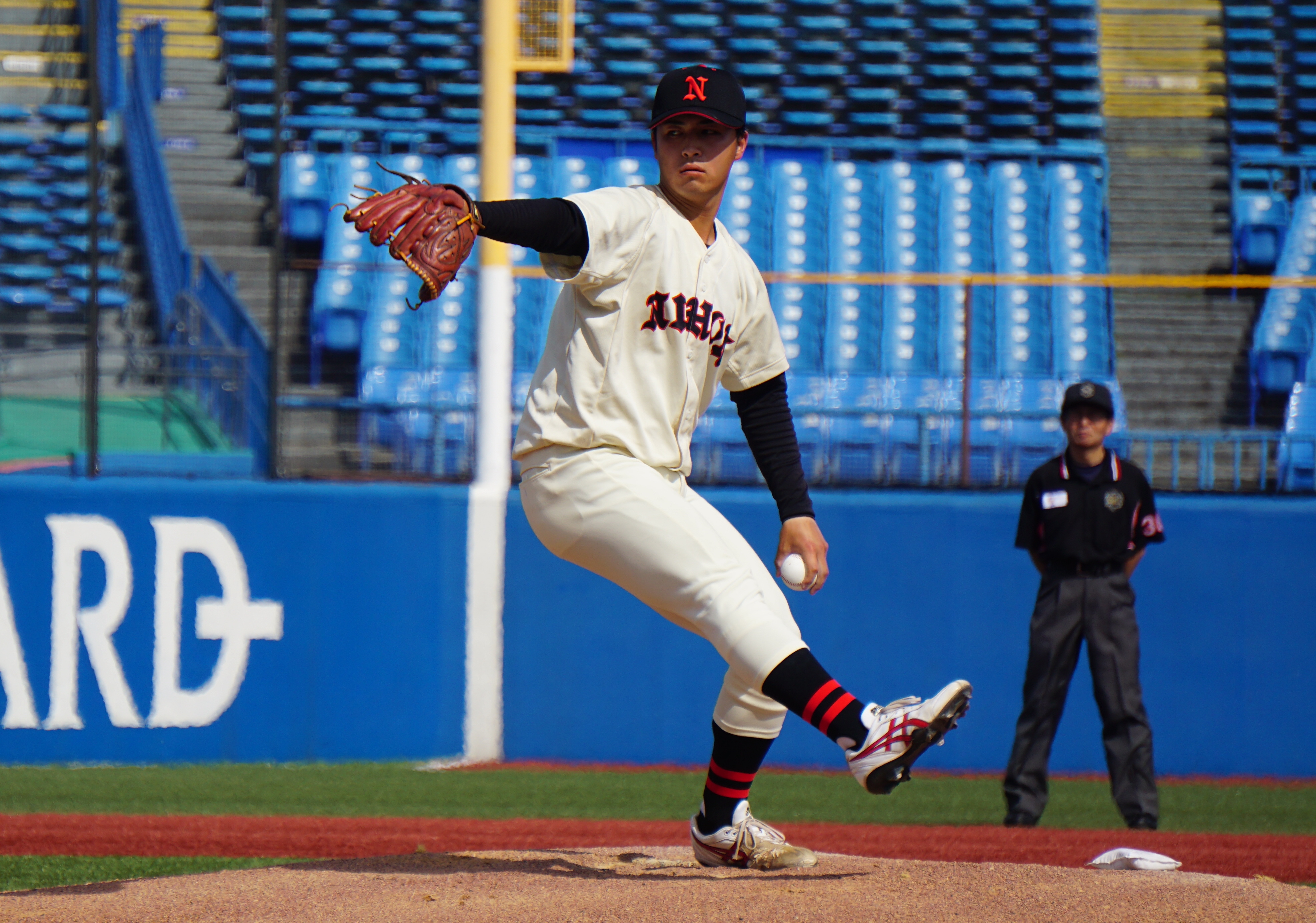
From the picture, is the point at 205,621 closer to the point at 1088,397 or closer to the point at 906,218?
the point at 1088,397

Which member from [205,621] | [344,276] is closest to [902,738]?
[205,621]

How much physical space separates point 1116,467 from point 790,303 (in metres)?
3.78

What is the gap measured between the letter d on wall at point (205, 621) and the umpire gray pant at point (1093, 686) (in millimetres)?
3389

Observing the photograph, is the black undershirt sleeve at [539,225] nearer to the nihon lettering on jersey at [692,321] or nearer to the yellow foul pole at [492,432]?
the nihon lettering on jersey at [692,321]

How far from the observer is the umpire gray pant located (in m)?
5.40

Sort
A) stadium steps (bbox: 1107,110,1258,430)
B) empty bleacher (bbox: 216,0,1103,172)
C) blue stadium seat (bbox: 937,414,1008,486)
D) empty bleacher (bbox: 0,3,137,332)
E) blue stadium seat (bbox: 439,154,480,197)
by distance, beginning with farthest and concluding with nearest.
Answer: empty bleacher (bbox: 216,0,1103,172) → blue stadium seat (bbox: 439,154,480,197) → empty bleacher (bbox: 0,3,137,332) → stadium steps (bbox: 1107,110,1258,430) → blue stadium seat (bbox: 937,414,1008,486)

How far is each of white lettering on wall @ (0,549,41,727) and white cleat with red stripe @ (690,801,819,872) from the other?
4.17 m

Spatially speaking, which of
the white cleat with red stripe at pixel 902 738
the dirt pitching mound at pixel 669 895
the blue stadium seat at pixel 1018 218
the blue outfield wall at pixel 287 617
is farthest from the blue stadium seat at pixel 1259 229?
the white cleat with red stripe at pixel 902 738

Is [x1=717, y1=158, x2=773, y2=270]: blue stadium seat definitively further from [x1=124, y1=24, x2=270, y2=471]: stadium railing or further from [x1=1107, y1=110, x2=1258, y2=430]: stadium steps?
[x1=124, y1=24, x2=270, y2=471]: stadium railing

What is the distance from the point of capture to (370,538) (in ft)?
22.7

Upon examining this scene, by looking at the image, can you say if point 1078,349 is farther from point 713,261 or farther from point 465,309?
point 713,261

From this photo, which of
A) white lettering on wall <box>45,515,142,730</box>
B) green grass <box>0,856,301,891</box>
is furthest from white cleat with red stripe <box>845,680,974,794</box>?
white lettering on wall <box>45,515,142,730</box>

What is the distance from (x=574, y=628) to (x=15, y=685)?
8.33ft

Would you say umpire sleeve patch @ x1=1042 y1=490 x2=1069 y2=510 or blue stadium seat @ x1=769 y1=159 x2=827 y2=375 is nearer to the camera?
umpire sleeve patch @ x1=1042 y1=490 x2=1069 y2=510
